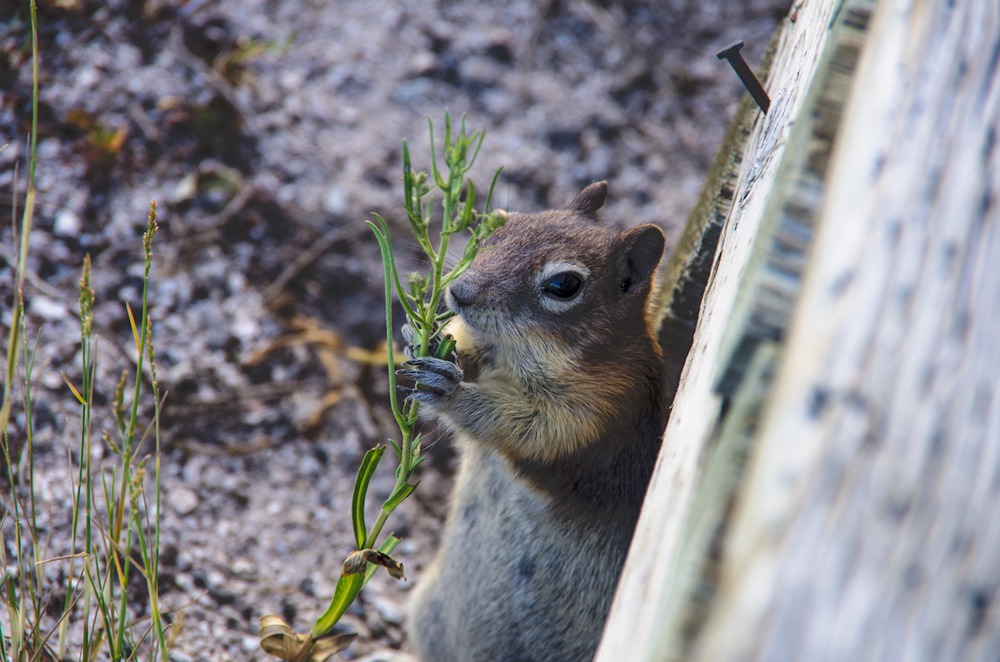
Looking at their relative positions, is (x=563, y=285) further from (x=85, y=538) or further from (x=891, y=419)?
(x=891, y=419)

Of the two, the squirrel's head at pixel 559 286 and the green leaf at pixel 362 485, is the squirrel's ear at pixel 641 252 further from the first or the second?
the green leaf at pixel 362 485

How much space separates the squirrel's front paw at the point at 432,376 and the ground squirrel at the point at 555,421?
1cm

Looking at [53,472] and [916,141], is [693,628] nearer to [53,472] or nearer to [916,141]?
[916,141]

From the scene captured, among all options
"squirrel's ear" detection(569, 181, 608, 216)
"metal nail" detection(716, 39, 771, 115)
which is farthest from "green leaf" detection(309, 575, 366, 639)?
"metal nail" detection(716, 39, 771, 115)

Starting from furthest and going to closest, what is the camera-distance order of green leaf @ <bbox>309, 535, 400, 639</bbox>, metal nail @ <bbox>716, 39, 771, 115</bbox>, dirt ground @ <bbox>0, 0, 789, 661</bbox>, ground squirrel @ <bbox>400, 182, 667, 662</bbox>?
1. dirt ground @ <bbox>0, 0, 789, 661</bbox>
2. ground squirrel @ <bbox>400, 182, 667, 662</bbox>
3. metal nail @ <bbox>716, 39, 771, 115</bbox>
4. green leaf @ <bbox>309, 535, 400, 639</bbox>

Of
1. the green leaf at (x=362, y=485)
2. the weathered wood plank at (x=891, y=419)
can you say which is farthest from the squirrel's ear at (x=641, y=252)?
the weathered wood plank at (x=891, y=419)

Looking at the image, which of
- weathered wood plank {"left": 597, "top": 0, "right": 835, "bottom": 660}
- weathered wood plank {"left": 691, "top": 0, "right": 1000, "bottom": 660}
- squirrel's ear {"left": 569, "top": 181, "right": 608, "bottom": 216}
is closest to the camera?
weathered wood plank {"left": 691, "top": 0, "right": 1000, "bottom": 660}

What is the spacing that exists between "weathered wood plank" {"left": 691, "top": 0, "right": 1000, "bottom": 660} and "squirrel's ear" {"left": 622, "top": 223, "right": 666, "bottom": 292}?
1.48 metres

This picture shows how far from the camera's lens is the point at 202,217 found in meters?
4.06

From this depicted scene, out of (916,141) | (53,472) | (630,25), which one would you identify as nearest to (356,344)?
(53,472)

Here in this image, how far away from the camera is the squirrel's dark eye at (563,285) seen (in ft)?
8.61

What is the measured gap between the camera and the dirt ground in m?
3.37

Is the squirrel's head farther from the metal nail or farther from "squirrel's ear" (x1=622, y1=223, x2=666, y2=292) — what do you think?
the metal nail

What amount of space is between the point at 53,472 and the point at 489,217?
7.03 feet
